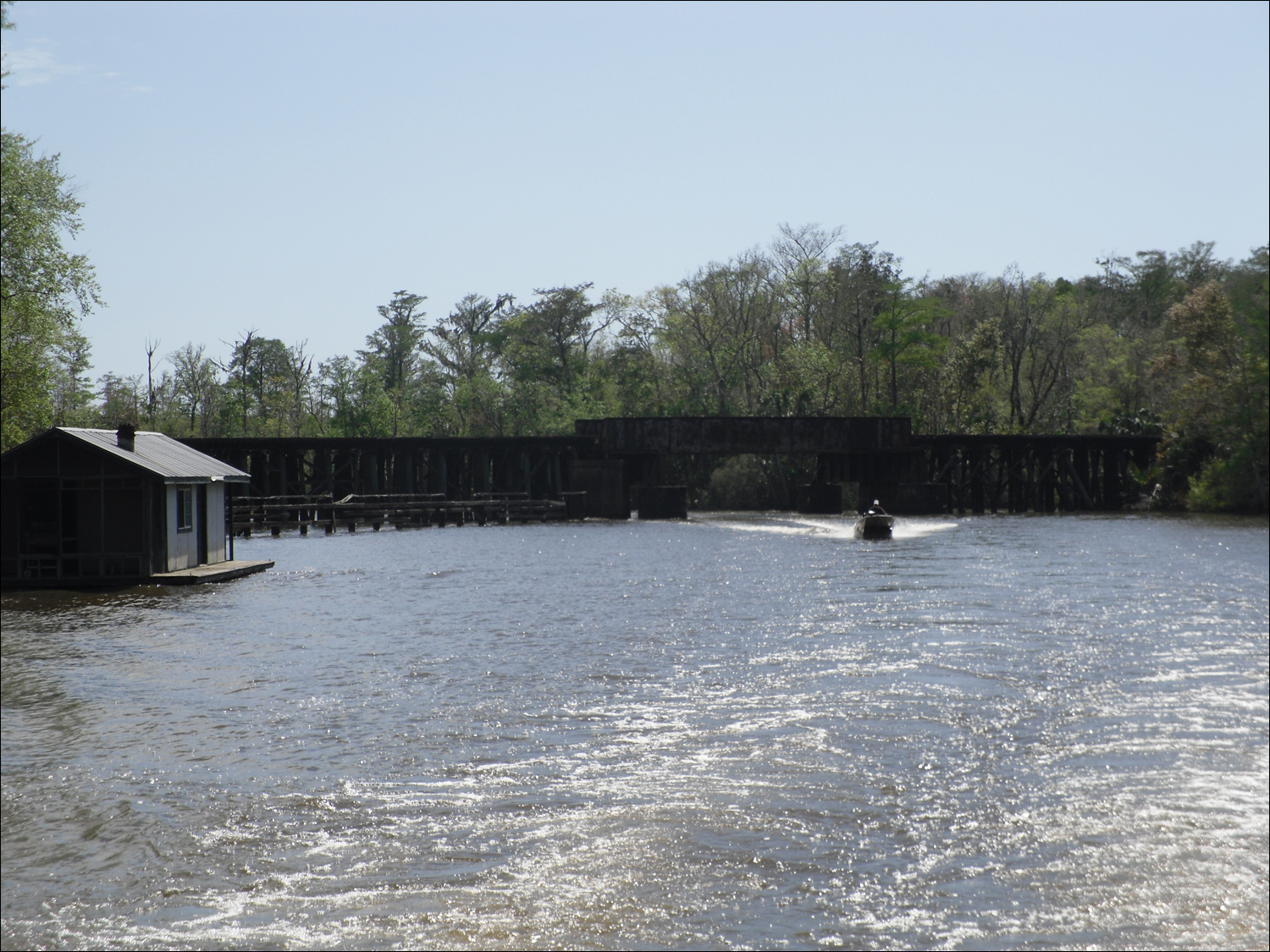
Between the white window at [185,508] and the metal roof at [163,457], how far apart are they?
0.57m

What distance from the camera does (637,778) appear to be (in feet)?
38.9

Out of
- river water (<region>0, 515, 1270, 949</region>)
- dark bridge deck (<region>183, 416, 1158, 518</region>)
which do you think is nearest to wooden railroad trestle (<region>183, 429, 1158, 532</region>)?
dark bridge deck (<region>183, 416, 1158, 518</region>)

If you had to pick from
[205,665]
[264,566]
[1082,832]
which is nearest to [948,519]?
[264,566]

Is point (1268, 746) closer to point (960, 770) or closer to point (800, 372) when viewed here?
point (960, 770)

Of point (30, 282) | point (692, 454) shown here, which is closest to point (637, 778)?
point (30, 282)

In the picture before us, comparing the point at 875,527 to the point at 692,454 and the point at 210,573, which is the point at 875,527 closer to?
the point at 692,454

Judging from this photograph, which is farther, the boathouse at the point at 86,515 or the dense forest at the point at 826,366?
the dense forest at the point at 826,366

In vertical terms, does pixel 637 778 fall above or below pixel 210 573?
below

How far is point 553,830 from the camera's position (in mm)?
10180

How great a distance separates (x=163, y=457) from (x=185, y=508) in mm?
1616

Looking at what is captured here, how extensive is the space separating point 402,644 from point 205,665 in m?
3.81

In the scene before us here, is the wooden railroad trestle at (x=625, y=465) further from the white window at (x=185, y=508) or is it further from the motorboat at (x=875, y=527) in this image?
the white window at (x=185, y=508)

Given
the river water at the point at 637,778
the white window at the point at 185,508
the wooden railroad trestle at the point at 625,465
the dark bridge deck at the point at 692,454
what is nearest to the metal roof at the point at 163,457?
the white window at the point at 185,508

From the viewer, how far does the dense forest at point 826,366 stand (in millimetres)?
68625
